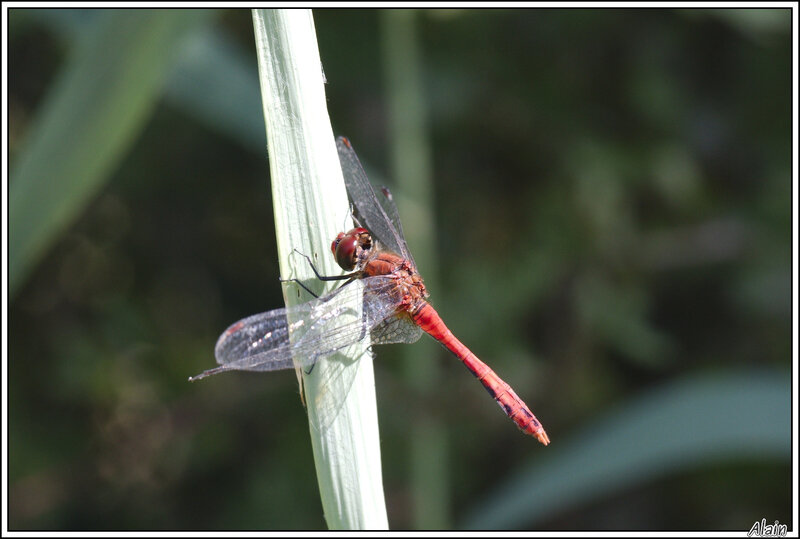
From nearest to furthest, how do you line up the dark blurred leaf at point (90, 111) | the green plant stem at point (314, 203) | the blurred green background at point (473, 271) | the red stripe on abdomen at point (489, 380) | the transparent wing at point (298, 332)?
the green plant stem at point (314, 203)
the transparent wing at point (298, 332)
the dark blurred leaf at point (90, 111)
the red stripe on abdomen at point (489, 380)
the blurred green background at point (473, 271)

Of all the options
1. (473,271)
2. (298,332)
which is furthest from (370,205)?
(473,271)

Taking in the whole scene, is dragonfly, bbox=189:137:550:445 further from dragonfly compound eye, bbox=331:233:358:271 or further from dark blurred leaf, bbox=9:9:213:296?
dark blurred leaf, bbox=9:9:213:296

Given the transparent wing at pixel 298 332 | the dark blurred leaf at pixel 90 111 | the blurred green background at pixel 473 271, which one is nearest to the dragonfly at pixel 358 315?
the transparent wing at pixel 298 332

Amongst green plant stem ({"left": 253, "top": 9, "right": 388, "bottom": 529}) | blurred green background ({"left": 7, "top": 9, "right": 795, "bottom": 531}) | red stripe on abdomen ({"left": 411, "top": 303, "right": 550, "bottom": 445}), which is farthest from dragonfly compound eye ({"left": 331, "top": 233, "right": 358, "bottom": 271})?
blurred green background ({"left": 7, "top": 9, "right": 795, "bottom": 531})

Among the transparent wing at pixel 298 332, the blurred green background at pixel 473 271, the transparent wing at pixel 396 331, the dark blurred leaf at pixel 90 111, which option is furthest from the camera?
the blurred green background at pixel 473 271

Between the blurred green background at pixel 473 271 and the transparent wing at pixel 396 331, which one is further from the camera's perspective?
the blurred green background at pixel 473 271

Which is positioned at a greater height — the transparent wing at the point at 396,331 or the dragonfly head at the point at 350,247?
the dragonfly head at the point at 350,247

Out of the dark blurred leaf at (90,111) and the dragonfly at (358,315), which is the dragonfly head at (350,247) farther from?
the dark blurred leaf at (90,111)

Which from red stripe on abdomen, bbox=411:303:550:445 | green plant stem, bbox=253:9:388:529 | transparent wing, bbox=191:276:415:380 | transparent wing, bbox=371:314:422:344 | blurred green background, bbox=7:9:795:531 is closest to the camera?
green plant stem, bbox=253:9:388:529
